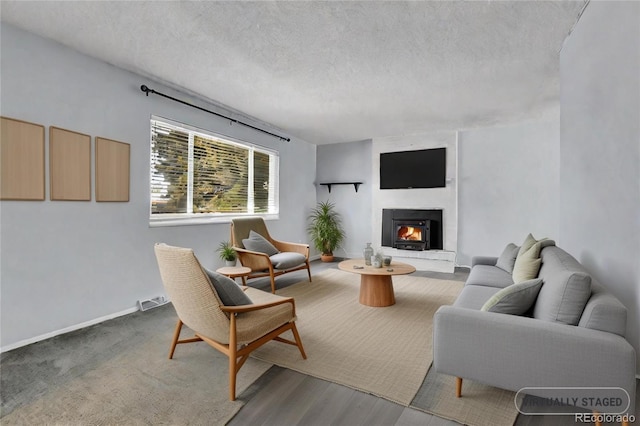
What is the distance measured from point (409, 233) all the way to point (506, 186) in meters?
1.87

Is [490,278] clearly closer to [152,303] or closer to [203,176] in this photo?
[152,303]

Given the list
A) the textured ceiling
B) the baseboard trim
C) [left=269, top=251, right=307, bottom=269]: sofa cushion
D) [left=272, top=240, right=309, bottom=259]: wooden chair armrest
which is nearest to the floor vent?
the baseboard trim

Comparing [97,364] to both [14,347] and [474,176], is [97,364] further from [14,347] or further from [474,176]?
[474,176]

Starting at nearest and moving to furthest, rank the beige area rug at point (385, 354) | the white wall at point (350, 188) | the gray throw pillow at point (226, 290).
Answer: the beige area rug at point (385, 354) → the gray throw pillow at point (226, 290) → the white wall at point (350, 188)

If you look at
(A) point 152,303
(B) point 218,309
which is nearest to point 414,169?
(A) point 152,303

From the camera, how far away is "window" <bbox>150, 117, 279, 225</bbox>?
3873 millimetres

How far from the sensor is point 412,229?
6.15m

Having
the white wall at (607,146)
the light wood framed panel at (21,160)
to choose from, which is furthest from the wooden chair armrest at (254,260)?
the white wall at (607,146)

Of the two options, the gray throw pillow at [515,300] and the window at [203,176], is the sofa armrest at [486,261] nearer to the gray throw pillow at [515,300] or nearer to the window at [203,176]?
the gray throw pillow at [515,300]

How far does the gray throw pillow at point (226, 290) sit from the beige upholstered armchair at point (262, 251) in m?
1.92

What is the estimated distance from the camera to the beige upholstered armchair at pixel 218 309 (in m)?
1.91

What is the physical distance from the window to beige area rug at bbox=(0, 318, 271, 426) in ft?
6.29

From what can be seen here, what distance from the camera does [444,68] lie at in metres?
3.31

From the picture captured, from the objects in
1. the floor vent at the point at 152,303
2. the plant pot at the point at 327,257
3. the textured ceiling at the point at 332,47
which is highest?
the textured ceiling at the point at 332,47
